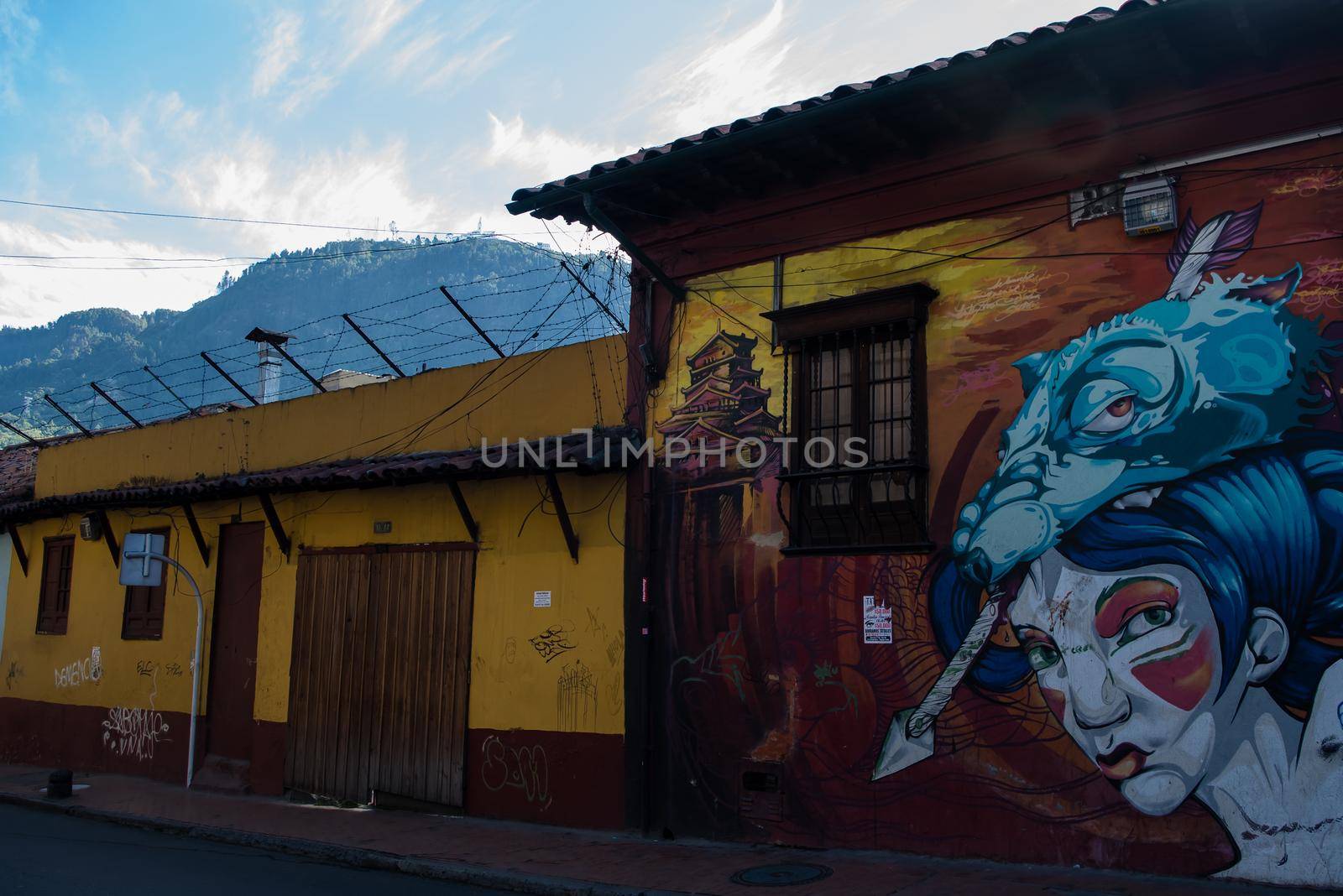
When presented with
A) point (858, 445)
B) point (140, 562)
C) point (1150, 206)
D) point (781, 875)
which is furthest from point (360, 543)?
point (1150, 206)

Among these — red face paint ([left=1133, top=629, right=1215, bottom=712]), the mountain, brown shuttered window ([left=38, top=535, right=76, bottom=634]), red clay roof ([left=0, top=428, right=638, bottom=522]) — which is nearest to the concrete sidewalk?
red face paint ([left=1133, top=629, right=1215, bottom=712])

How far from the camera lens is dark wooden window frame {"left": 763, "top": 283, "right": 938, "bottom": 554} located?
26.4 feet

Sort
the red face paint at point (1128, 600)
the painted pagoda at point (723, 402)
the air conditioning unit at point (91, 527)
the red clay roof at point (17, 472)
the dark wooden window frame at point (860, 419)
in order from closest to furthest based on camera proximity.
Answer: the red face paint at point (1128, 600)
the dark wooden window frame at point (860, 419)
the painted pagoda at point (723, 402)
the air conditioning unit at point (91, 527)
the red clay roof at point (17, 472)

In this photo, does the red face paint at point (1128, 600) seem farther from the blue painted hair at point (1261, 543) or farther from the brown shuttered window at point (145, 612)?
the brown shuttered window at point (145, 612)

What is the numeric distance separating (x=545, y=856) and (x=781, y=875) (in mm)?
2114

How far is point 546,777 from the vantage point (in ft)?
32.6

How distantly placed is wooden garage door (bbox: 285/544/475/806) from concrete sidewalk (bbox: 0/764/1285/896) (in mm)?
422

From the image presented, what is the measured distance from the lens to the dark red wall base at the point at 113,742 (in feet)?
41.3

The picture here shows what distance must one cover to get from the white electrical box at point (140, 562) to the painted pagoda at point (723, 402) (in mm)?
7178

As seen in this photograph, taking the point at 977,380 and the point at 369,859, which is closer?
the point at 977,380

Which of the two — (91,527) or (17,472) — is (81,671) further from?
(17,472)

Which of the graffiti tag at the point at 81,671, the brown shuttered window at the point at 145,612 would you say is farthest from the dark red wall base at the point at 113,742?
the brown shuttered window at the point at 145,612

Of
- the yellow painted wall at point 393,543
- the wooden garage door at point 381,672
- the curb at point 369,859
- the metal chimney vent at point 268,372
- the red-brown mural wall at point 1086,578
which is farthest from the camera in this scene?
the metal chimney vent at point 268,372

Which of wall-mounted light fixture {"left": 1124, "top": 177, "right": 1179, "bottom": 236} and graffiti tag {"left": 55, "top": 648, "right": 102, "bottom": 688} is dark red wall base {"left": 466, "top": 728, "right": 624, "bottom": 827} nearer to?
wall-mounted light fixture {"left": 1124, "top": 177, "right": 1179, "bottom": 236}
